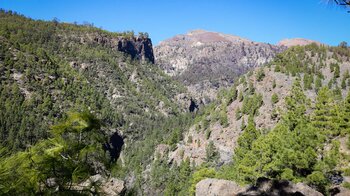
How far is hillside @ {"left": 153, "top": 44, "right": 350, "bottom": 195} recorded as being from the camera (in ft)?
119

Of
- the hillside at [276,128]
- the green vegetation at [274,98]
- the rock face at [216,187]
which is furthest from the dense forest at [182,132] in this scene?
the rock face at [216,187]

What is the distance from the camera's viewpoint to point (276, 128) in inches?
1973

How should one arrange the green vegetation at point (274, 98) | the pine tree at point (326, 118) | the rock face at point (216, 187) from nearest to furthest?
1. the rock face at point (216, 187)
2. the pine tree at point (326, 118)
3. the green vegetation at point (274, 98)

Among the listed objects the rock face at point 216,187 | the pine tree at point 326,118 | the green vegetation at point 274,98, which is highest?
the green vegetation at point 274,98

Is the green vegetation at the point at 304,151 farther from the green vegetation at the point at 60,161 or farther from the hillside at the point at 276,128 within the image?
the green vegetation at the point at 60,161

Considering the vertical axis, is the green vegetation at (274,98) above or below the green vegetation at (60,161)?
above

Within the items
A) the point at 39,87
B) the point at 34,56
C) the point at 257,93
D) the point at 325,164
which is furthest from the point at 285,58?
the point at 34,56

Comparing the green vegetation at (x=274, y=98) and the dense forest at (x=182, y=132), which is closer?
the dense forest at (x=182, y=132)

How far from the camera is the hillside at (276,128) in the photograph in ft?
119

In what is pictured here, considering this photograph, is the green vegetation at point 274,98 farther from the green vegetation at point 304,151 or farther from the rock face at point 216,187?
the rock face at point 216,187

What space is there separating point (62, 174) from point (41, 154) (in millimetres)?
820

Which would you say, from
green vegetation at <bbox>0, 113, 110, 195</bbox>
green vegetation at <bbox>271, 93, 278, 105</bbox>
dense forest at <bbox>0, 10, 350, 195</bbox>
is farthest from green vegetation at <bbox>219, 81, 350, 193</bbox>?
green vegetation at <bbox>271, 93, 278, 105</bbox>

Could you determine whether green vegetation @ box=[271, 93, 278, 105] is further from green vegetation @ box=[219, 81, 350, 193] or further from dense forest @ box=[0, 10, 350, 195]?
green vegetation @ box=[219, 81, 350, 193]

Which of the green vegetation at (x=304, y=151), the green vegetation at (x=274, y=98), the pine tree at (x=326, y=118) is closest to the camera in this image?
the green vegetation at (x=304, y=151)
